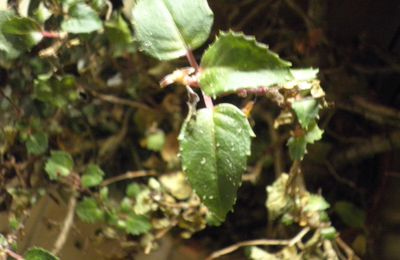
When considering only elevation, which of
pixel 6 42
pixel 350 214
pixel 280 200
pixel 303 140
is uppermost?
pixel 6 42

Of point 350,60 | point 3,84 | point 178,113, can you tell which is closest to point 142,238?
point 178,113

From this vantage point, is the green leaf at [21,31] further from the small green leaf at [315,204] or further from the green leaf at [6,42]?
the small green leaf at [315,204]

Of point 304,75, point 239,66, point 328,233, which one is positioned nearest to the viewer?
point 239,66

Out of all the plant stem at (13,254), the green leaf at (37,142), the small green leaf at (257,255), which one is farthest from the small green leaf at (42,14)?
the small green leaf at (257,255)

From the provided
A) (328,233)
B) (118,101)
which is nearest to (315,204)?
(328,233)

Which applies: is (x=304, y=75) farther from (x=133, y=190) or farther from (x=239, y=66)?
(x=133, y=190)

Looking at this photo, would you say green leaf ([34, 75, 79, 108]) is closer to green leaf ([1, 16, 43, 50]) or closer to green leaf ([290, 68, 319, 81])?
green leaf ([1, 16, 43, 50])
